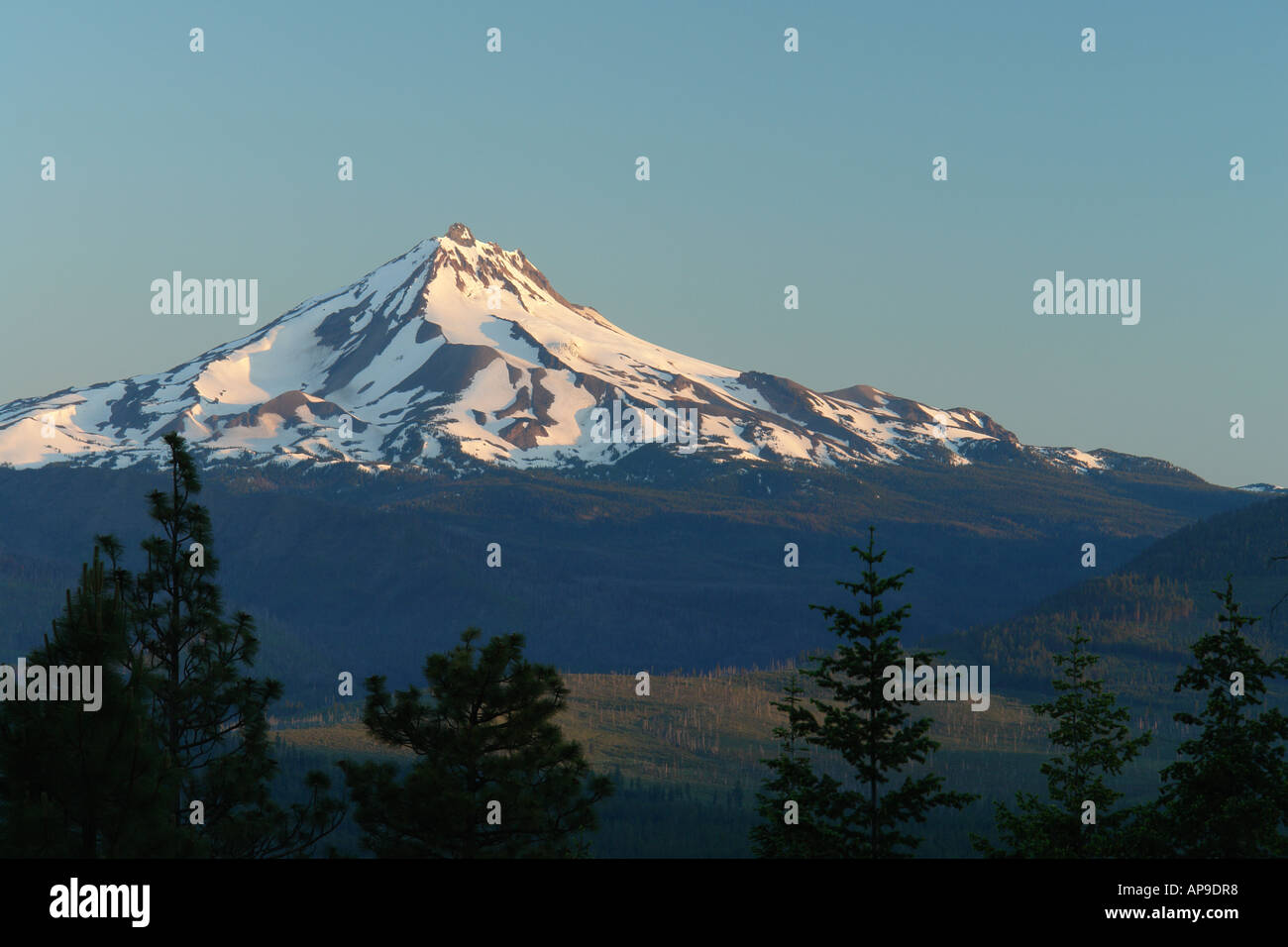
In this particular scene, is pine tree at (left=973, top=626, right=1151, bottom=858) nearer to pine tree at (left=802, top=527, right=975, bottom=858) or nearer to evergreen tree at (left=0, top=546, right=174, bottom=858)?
pine tree at (left=802, top=527, right=975, bottom=858)

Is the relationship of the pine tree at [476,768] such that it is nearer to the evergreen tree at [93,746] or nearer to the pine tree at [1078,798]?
the pine tree at [1078,798]

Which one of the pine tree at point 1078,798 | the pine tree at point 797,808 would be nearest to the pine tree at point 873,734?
the pine tree at point 797,808

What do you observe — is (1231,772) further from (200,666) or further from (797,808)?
(200,666)

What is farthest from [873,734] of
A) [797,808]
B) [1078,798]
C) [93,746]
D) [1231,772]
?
[93,746]

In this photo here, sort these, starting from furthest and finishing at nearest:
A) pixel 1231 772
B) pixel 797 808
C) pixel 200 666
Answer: pixel 200 666 < pixel 797 808 < pixel 1231 772

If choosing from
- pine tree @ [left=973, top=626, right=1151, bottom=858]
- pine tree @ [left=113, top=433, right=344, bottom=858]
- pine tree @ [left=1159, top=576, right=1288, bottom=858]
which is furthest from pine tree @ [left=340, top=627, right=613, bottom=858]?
pine tree @ [left=1159, top=576, right=1288, bottom=858]

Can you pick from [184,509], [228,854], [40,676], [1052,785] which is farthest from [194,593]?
[1052,785]
